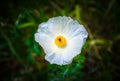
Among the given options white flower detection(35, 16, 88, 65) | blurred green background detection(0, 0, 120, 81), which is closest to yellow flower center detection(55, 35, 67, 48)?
white flower detection(35, 16, 88, 65)

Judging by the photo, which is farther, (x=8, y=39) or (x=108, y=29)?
(x=108, y=29)

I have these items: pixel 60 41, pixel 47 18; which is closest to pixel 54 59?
pixel 60 41

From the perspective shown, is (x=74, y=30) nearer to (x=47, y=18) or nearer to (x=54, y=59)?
(x=54, y=59)

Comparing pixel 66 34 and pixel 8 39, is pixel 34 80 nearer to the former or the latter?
pixel 8 39

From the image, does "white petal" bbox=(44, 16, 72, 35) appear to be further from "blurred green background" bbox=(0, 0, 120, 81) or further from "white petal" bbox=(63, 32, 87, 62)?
"blurred green background" bbox=(0, 0, 120, 81)

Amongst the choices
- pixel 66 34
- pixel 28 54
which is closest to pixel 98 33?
pixel 28 54
